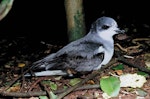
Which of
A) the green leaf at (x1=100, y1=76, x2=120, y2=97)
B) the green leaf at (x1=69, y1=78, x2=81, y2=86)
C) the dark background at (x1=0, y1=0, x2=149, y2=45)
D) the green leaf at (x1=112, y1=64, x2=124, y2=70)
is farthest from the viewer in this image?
the dark background at (x1=0, y1=0, x2=149, y2=45)

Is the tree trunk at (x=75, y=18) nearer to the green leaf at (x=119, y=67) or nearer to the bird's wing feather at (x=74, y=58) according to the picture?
the bird's wing feather at (x=74, y=58)

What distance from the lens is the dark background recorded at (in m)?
6.20

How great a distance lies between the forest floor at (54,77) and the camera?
3.99m

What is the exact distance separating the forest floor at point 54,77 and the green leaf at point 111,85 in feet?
0.17

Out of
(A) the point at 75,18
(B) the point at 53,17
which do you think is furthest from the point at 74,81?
(B) the point at 53,17

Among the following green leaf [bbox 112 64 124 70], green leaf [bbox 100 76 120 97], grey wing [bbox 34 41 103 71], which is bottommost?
green leaf [bbox 100 76 120 97]

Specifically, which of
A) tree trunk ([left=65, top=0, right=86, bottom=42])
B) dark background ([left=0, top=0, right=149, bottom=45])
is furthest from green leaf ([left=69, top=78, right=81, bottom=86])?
dark background ([left=0, top=0, right=149, bottom=45])

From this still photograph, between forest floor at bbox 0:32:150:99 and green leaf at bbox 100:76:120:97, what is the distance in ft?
0.17

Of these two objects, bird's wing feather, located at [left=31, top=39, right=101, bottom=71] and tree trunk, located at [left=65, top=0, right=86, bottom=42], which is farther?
tree trunk, located at [left=65, top=0, right=86, bottom=42]

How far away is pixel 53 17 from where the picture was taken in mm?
7047

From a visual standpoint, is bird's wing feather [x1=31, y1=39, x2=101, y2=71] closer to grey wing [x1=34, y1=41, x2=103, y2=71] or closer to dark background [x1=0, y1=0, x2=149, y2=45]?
grey wing [x1=34, y1=41, x2=103, y2=71]

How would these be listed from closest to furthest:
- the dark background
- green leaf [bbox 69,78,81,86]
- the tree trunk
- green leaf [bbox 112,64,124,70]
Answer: green leaf [bbox 69,78,81,86] → green leaf [bbox 112,64,124,70] → the tree trunk → the dark background

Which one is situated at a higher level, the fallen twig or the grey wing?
the grey wing

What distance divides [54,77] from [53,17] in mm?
2781
